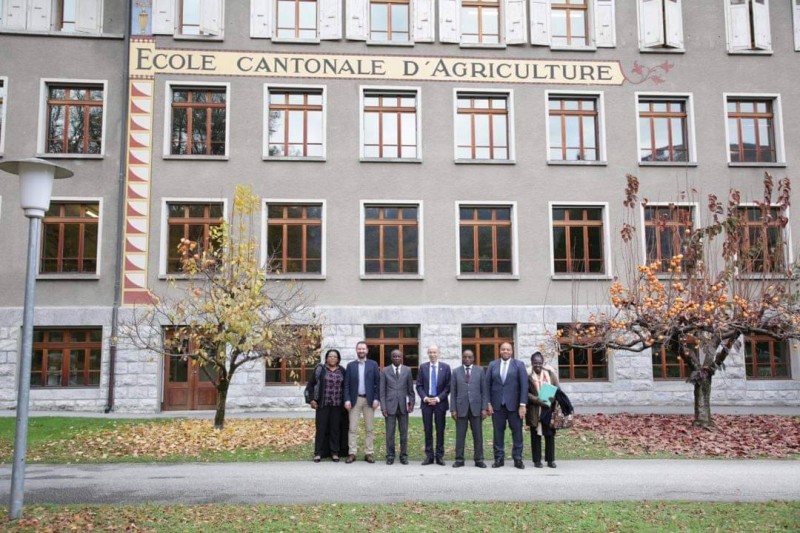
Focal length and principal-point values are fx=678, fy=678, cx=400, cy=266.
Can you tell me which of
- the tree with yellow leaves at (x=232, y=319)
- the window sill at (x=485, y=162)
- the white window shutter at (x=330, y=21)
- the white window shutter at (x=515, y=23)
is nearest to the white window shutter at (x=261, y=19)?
the white window shutter at (x=330, y=21)

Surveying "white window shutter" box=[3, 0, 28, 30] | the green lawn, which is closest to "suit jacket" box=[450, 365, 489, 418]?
the green lawn

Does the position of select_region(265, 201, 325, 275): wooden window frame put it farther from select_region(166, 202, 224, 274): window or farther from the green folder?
the green folder

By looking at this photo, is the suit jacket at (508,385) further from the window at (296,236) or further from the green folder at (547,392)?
the window at (296,236)

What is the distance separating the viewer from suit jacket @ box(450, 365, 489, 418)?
1080cm

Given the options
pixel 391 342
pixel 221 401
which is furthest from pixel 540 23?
pixel 221 401

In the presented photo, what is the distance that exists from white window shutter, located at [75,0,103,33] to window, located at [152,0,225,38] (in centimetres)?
165

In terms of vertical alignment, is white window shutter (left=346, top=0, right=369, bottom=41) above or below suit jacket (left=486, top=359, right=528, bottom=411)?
above

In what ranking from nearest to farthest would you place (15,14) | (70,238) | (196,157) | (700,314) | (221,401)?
→ (700,314), (221,401), (70,238), (196,157), (15,14)

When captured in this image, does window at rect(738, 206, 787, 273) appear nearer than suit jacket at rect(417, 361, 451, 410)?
No

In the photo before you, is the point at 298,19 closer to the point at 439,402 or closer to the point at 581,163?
the point at 581,163

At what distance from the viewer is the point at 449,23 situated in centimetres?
2047

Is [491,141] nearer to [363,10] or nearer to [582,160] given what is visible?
[582,160]

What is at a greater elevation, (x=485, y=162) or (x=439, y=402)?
(x=485, y=162)

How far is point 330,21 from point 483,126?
5.54m
